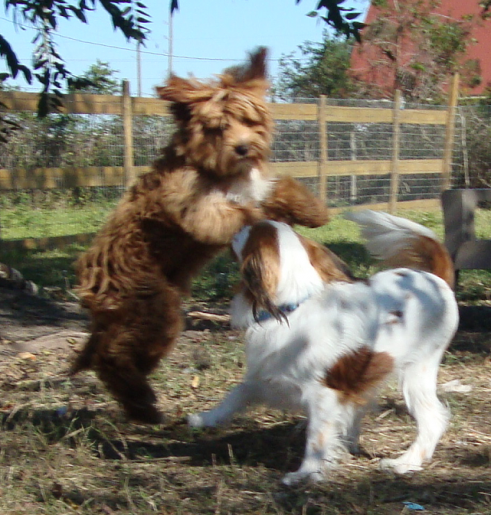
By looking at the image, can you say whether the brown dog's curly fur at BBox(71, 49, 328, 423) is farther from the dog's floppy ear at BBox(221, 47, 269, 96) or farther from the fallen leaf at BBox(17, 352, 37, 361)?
the fallen leaf at BBox(17, 352, 37, 361)

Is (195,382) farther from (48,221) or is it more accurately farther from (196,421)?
(48,221)

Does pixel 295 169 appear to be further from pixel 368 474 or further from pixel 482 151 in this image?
pixel 368 474

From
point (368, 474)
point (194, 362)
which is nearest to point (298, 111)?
point (194, 362)

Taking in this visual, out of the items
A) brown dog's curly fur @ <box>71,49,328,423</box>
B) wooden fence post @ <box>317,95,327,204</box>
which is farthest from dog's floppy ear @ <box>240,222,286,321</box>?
wooden fence post @ <box>317,95,327,204</box>

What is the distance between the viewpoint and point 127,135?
9.64m

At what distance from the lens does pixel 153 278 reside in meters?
3.36

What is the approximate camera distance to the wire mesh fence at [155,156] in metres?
9.40

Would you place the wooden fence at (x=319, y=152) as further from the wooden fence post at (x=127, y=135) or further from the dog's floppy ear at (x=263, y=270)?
the dog's floppy ear at (x=263, y=270)

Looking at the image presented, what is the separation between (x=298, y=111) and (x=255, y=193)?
800 centimetres

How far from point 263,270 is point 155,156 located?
4.44 m

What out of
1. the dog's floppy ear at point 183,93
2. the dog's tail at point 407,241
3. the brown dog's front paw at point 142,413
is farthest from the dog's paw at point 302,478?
the dog's floppy ear at point 183,93

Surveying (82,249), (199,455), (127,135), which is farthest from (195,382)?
(127,135)

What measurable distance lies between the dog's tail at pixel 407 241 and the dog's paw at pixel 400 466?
87 cm

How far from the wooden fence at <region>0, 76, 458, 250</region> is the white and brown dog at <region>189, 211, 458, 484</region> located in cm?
366
